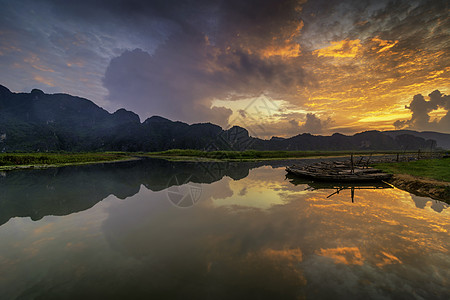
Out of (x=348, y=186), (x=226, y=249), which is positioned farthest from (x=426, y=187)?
(x=226, y=249)

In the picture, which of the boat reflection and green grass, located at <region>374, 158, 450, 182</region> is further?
green grass, located at <region>374, 158, 450, 182</region>

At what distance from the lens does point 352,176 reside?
75.6 ft

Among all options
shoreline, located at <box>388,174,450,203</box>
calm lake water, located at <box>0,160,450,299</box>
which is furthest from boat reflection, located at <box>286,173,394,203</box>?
calm lake water, located at <box>0,160,450,299</box>

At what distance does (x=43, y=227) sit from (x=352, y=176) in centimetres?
2948

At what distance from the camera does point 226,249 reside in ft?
26.7

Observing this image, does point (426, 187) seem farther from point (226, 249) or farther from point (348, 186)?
point (226, 249)

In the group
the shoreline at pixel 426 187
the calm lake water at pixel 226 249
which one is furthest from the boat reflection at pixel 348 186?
the calm lake water at pixel 226 249

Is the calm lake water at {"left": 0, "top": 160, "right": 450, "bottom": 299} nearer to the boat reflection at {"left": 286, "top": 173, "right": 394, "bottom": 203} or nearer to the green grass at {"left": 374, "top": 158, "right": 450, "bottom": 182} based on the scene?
→ the boat reflection at {"left": 286, "top": 173, "right": 394, "bottom": 203}

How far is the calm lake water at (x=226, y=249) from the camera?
5.81 metres

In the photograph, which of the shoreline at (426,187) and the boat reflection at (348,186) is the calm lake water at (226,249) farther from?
the boat reflection at (348,186)

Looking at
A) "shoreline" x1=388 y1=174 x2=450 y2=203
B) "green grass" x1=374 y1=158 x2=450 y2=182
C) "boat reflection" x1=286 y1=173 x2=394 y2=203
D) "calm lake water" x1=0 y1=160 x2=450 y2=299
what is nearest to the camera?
"calm lake water" x1=0 y1=160 x2=450 y2=299

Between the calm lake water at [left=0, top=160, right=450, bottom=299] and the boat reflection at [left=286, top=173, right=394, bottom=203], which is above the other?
the boat reflection at [left=286, top=173, right=394, bottom=203]

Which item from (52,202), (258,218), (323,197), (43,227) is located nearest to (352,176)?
(323,197)

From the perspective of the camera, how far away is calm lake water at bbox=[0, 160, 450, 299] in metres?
5.81
